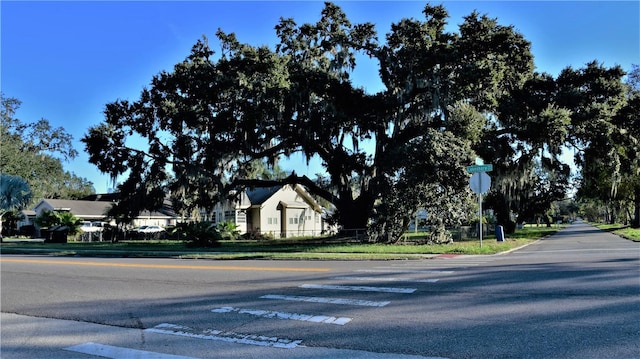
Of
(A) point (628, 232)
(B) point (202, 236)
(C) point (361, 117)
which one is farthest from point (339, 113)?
(A) point (628, 232)

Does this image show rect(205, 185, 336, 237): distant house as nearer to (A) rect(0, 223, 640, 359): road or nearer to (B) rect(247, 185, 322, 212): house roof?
(B) rect(247, 185, 322, 212): house roof

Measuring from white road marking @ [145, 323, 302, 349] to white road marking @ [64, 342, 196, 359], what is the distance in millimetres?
754

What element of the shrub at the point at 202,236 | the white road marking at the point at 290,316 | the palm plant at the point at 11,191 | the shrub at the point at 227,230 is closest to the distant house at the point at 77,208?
the palm plant at the point at 11,191

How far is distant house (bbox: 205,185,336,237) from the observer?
4828cm

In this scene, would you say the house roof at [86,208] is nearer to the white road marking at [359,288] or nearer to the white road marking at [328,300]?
the white road marking at [359,288]

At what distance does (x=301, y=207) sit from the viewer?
5094 cm

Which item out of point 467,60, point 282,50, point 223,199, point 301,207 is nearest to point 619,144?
point 467,60

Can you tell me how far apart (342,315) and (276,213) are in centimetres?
4293

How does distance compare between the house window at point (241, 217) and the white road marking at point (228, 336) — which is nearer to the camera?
the white road marking at point (228, 336)

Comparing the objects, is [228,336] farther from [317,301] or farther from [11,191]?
[11,191]

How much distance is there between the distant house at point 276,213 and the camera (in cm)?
4828

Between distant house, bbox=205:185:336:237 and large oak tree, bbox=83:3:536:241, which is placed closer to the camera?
large oak tree, bbox=83:3:536:241

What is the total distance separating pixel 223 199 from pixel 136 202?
5874 millimetres

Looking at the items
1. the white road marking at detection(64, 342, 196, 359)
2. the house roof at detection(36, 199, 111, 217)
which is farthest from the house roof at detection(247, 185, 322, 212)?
the white road marking at detection(64, 342, 196, 359)
